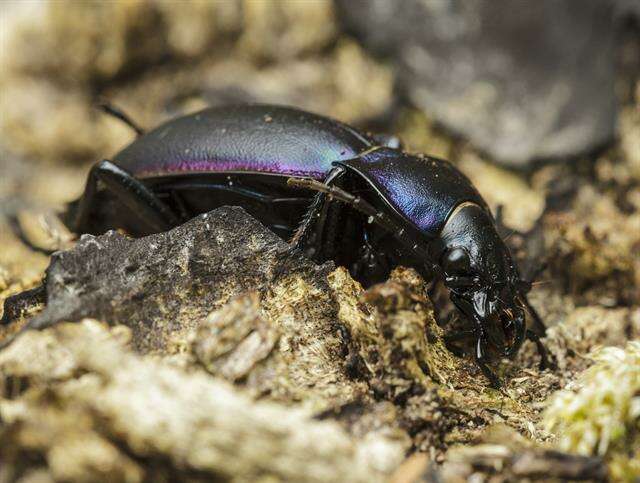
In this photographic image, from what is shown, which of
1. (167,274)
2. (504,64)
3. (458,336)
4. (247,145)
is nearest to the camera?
(167,274)

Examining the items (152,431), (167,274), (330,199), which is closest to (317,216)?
(330,199)

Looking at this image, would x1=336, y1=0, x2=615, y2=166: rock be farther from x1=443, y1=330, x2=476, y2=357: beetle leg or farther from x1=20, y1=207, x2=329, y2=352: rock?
x1=20, y1=207, x2=329, y2=352: rock

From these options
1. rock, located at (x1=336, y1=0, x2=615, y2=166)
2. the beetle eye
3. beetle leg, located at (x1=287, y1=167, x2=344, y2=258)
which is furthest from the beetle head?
rock, located at (x1=336, y1=0, x2=615, y2=166)

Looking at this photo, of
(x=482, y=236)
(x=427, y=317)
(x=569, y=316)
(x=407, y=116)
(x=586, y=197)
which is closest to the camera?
(x=427, y=317)

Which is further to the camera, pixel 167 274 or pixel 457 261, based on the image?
pixel 457 261

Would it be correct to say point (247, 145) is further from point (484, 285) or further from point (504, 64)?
point (504, 64)

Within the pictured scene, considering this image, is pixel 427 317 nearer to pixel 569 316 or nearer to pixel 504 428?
pixel 504 428

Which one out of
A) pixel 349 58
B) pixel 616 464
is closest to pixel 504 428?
pixel 616 464
